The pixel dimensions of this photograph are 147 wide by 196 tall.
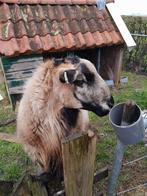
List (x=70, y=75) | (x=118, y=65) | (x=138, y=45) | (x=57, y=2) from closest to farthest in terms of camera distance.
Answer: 1. (x=70, y=75)
2. (x=57, y=2)
3. (x=118, y=65)
4. (x=138, y=45)

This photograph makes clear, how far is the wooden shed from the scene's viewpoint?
520cm

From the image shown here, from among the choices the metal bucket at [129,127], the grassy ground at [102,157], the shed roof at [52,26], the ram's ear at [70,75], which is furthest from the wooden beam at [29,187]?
the shed roof at [52,26]

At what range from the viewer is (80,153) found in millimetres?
1845

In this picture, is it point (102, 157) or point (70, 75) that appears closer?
point (70, 75)

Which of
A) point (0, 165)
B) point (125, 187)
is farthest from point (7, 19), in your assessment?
point (125, 187)

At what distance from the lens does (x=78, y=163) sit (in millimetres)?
1905

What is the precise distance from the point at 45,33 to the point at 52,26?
26 centimetres

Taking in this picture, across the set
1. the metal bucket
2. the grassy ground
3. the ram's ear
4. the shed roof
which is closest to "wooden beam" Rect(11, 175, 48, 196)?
the metal bucket

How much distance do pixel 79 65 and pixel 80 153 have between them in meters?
1.01

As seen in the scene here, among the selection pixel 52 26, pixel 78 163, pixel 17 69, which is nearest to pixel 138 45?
pixel 52 26

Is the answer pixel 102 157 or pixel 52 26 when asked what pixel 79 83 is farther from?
pixel 52 26

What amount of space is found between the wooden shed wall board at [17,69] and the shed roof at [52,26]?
1.05 ft

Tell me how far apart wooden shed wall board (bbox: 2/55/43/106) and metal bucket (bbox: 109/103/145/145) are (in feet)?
10.7

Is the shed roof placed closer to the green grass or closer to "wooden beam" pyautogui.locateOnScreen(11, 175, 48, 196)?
the green grass
